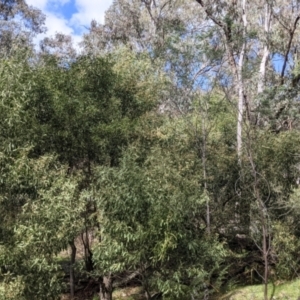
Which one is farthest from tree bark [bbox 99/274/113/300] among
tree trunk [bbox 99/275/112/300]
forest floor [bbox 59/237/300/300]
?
forest floor [bbox 59/237/300/300]

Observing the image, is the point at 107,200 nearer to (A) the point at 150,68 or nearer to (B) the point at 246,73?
(A) the point at 150,68

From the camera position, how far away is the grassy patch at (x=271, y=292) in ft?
32.6

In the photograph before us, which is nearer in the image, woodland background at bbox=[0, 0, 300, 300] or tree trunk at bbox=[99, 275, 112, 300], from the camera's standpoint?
woodland background at bbox=[0, 0, 300, 300]

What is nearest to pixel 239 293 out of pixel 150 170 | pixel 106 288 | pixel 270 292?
pixel 270 292

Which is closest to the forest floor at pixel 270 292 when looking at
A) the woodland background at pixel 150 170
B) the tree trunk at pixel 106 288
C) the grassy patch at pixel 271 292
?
the grassy patch at pixel 271 292

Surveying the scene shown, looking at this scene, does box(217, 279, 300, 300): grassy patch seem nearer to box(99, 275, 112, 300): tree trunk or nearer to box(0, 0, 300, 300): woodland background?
box(0, 0, 300, 300): woodland background

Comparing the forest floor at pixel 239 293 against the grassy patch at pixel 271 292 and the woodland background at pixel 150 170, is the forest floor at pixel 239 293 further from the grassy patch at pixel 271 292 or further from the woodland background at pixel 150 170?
the woodland background at pixel 150 170

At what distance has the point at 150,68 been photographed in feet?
37.8

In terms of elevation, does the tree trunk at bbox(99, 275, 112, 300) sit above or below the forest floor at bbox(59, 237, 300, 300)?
above

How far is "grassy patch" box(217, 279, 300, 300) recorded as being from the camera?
9.92 m

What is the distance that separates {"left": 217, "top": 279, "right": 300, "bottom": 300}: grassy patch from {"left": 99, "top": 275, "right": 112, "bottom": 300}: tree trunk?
283 cm

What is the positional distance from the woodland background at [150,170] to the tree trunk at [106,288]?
4cm

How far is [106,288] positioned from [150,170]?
3.68 metres

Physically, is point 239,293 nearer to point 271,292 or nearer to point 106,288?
point 271,292
